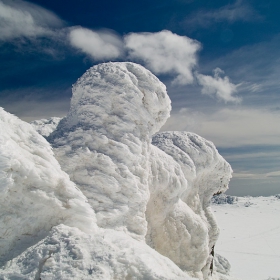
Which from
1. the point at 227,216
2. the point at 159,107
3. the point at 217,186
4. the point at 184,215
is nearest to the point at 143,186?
the point at 159,107

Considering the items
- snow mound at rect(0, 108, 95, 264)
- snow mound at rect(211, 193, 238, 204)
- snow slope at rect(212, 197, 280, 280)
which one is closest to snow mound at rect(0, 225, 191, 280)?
snow mound at rect(0, 108, 95, 264)

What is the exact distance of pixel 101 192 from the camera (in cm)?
423

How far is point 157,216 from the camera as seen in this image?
6441mm

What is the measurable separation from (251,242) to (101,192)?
3343 cm

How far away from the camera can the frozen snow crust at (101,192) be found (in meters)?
2.62

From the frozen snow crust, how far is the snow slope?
13.8 meters

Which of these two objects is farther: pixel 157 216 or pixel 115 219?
pixel 157 216

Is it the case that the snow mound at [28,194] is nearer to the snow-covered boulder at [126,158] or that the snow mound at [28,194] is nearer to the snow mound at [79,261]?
the snow mound at [79,261]

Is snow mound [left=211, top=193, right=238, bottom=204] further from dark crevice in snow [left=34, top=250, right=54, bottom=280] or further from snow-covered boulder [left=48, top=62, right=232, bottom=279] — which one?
dark crevice in snow [left=34, top=250, right=54, bottom=280]

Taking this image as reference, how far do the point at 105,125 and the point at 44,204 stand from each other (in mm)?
2075

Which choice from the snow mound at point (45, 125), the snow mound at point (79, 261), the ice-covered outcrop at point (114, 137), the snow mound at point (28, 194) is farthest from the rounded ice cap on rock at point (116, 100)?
the snow mound at point (79, 261)

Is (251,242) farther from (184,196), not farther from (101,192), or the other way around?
(101,192)

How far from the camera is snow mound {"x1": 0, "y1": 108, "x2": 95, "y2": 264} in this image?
9.34 feet

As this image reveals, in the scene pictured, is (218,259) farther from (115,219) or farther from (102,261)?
(102,261)
